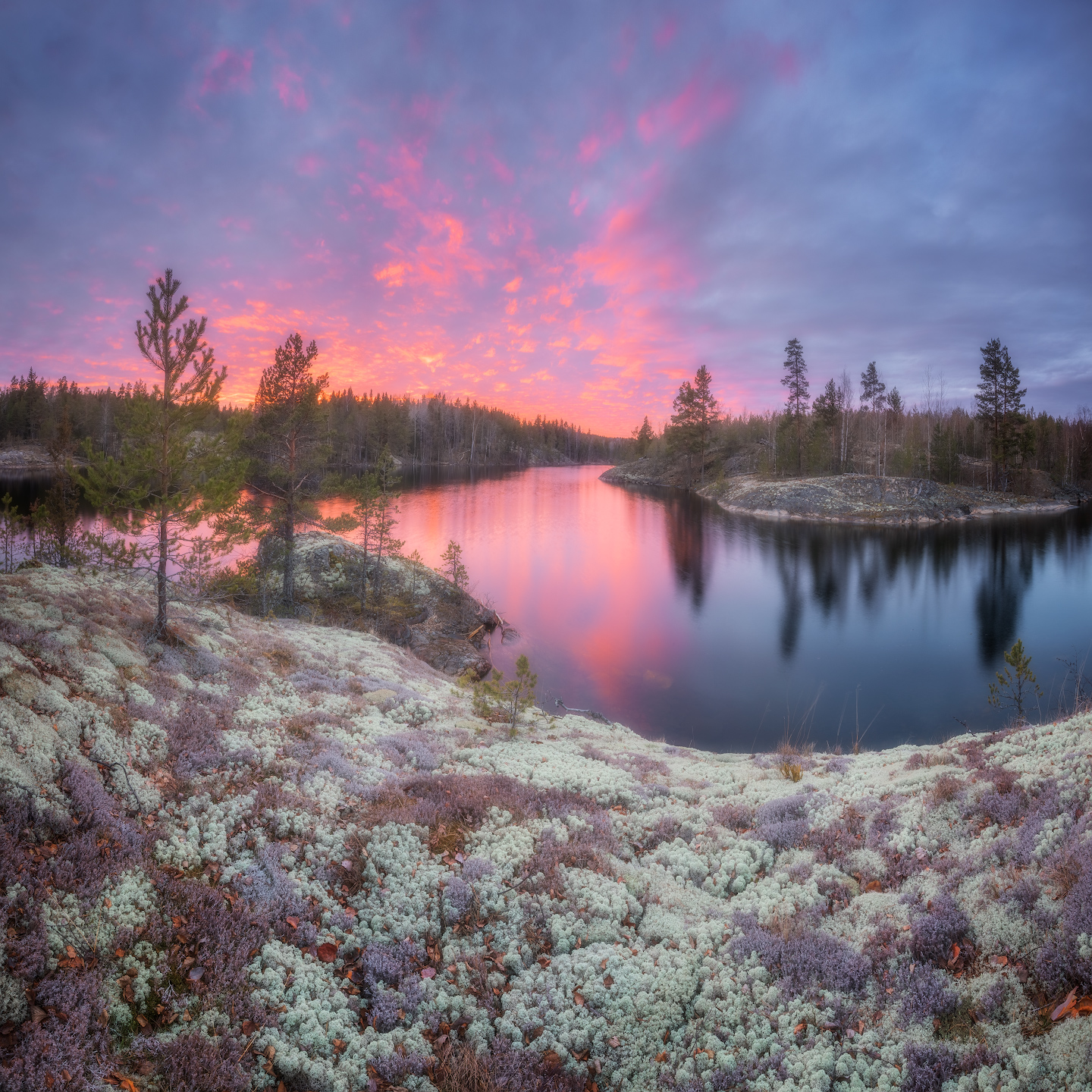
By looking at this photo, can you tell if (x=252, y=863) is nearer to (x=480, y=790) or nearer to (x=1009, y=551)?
(x=480, y=790)

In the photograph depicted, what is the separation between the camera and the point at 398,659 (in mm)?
17969

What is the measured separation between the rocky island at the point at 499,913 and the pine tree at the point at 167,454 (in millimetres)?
2670

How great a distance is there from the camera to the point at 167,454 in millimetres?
11203

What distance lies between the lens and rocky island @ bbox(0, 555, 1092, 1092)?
394cm

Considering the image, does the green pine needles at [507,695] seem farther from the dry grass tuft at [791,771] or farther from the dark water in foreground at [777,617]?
the dark water in foreground at [777,617]

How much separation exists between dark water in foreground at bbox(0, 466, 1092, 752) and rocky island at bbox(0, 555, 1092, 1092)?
11581 millimetres

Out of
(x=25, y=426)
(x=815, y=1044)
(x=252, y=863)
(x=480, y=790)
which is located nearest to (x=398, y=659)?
(x=480, y=790)

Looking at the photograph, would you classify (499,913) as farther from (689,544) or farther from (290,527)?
(689,544)

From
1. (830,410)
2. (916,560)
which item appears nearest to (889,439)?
(830,410)

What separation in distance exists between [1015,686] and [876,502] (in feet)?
166

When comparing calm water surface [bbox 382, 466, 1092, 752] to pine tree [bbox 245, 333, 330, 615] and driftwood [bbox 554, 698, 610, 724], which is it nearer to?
driftwood [bbox 554, 698, 610, 724]

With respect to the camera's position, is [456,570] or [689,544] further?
[689,544]

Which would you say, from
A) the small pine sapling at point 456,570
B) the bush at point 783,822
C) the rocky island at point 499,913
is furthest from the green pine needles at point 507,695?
the small pine sapling at point 456,570

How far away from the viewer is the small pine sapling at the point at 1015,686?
12898 mm
